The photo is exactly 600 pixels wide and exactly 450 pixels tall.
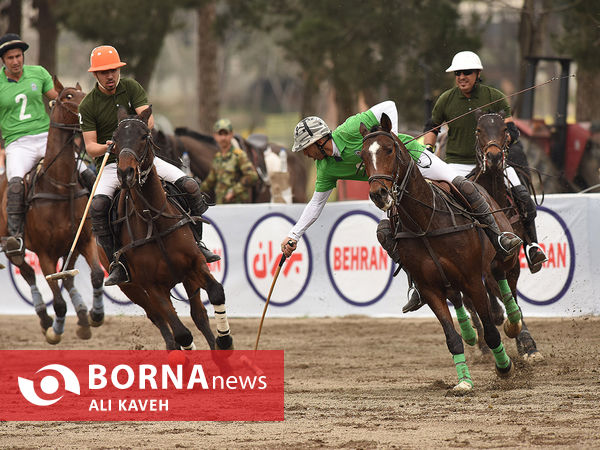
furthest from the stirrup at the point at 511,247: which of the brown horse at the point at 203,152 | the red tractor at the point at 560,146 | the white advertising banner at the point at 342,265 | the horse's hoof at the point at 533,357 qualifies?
the red tractor at the point at 560,146

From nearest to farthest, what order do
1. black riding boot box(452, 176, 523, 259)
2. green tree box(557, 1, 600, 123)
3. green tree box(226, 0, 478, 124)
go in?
1. black riding boot box(452, 176, 523, 259)
2. green tree box(557, 1, 600, 123)
3. green tree box(226, 0, 478, 124)

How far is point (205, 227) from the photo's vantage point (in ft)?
53.3

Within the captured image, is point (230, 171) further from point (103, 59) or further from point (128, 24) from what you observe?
point (128, 24)

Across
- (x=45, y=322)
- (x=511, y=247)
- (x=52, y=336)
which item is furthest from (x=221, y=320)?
(x=45, y=322)

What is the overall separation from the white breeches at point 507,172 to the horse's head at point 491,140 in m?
0.68

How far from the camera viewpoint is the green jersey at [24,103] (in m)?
12.9

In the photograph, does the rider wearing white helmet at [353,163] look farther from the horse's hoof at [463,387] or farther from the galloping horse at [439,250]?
the horse's hoof at [463,387]

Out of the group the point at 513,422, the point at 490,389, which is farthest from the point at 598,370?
the point at 513,422

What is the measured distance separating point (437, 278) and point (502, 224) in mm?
1341

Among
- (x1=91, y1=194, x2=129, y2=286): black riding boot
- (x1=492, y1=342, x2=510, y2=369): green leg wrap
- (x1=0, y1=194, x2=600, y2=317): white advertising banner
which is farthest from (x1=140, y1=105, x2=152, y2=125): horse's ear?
(x1=0, y1=194, x2=600, y2=317): white advertising banner

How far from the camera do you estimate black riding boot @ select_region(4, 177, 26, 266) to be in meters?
12.6

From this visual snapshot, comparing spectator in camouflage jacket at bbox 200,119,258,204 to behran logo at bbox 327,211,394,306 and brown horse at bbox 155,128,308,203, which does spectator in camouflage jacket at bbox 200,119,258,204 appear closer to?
brown horse at bbox 155,128,308,203

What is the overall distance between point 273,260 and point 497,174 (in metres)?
5.60

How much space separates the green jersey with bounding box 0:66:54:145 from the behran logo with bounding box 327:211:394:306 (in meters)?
4.49
